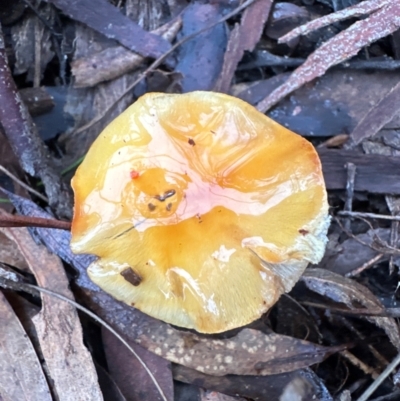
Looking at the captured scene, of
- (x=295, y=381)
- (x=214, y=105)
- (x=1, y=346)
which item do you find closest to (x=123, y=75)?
(x=214, y=105)

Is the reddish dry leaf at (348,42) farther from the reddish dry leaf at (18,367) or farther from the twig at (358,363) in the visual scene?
the reddish dry leaf at (18,367)

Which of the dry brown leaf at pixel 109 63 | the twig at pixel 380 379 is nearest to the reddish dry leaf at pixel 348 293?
the twig at pixel 380 379

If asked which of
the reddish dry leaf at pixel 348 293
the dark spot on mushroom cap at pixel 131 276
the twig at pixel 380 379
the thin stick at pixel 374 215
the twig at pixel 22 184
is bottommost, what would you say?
the twig at pixel 380 379

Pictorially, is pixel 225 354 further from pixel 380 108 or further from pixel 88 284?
pixel 380 108

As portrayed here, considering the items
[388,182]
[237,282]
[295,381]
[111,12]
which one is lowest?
[295,381]

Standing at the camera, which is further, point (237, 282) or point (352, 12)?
point (352, 12)

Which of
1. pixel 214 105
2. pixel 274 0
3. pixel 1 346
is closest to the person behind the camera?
pixel 214 105

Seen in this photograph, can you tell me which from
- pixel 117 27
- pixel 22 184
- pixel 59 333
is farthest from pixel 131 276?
pixel 117 27
